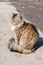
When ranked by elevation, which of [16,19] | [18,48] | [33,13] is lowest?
[33,13]

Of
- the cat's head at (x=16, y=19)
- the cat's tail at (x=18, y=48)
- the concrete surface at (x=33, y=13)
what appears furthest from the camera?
the concrete surface at (x=33, y=13)

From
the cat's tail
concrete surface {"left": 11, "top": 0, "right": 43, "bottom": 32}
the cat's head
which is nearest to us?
the cat's tail

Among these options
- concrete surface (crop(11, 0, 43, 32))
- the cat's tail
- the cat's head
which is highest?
the cat's head

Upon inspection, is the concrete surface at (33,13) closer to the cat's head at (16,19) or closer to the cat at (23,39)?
the cat's head at (16,19)

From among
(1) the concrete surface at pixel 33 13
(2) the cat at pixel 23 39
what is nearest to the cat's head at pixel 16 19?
(2) the cat at pixel 23 39

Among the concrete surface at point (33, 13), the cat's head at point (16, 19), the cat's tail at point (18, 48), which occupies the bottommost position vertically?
the concrete surface at point (33, 13)

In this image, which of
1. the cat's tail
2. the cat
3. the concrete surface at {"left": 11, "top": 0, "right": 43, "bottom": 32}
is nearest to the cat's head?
the cat

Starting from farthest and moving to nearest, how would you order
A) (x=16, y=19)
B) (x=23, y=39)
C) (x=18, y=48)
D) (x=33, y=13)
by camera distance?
(x=33, y=13) → (x=16, y=19) → (x=23, y=39) → (x=18, y=48)

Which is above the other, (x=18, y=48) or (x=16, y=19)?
(x=16, y=19)

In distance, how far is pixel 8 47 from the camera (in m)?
7.00

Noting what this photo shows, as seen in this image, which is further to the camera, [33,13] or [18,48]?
[33,13]

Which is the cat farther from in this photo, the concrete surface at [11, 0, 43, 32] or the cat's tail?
the concrete surface at [11, 0, 43, 32]

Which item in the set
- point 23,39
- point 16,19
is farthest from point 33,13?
point 23,39

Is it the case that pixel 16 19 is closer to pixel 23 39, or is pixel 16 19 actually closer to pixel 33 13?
pixel 23 39
